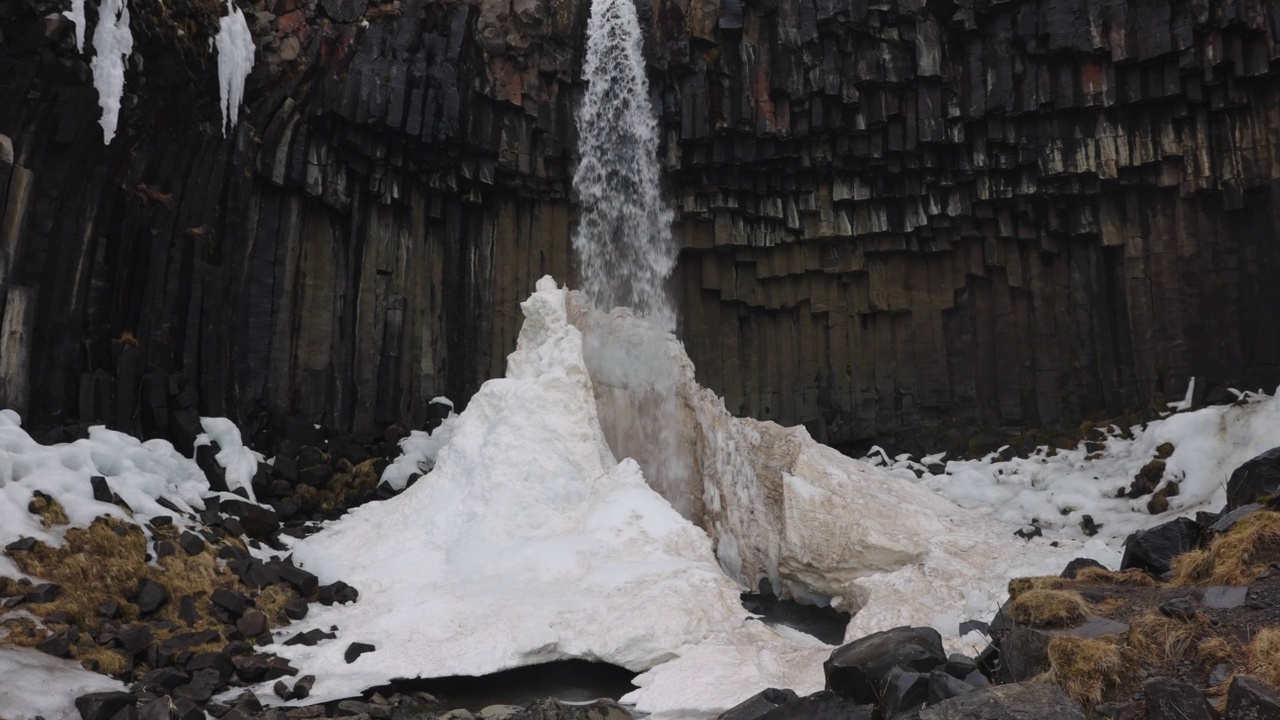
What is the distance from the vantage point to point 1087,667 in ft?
23.9

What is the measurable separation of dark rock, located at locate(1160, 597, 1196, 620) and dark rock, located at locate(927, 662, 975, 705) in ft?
5.87

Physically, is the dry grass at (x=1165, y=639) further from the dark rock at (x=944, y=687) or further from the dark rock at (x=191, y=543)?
the dark rock at (x=191, y=543)

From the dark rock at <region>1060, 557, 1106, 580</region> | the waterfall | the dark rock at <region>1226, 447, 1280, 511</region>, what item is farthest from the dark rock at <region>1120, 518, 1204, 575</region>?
the waterfall

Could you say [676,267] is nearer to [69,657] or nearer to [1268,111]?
[1268,111]

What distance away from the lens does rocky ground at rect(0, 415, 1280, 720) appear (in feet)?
23.1

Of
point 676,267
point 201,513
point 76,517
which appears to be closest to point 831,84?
point 676,267

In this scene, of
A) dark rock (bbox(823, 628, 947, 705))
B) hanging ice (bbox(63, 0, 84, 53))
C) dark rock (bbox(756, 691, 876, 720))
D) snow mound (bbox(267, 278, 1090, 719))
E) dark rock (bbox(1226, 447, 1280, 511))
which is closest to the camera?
dark rock (bbox(756, 691, 876, 720))

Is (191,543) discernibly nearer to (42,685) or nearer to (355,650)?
(355,650)

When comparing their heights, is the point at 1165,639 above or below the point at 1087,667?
above

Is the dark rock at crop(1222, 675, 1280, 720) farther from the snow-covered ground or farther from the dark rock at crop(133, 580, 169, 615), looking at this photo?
the dark rock at crop(133, 580, 169, 615)

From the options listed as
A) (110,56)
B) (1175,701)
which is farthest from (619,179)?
(1175,701)

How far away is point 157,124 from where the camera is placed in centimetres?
1827

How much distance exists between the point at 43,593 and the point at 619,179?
20.1m

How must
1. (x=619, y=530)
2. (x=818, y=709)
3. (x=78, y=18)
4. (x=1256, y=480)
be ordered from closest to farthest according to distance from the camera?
(x=818, y=709) → (x=1256, y=480) → (x=619, y=530) → (x=78, y=18)
